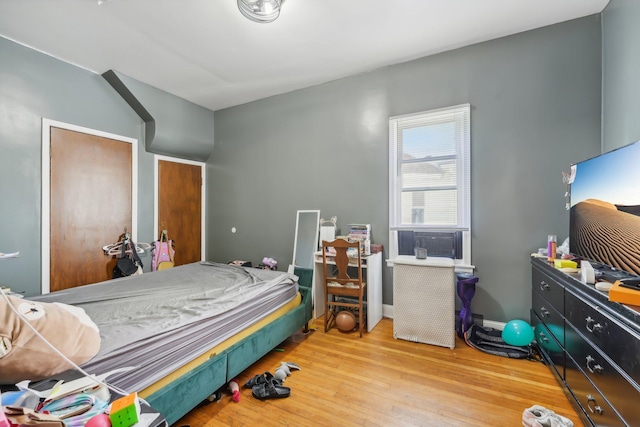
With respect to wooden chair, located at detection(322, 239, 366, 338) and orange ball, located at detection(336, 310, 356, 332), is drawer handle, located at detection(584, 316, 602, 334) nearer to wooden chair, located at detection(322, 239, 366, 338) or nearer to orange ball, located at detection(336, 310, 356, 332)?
wooden chair, located at detection(322, 239, 366, 338)

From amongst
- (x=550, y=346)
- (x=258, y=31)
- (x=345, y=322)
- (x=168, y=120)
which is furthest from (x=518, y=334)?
(x=168, y=120)

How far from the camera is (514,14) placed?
249 centimetres

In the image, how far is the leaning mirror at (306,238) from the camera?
3.79 meters

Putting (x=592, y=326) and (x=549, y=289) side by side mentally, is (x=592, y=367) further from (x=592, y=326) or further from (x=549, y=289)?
(x=549, y=289)

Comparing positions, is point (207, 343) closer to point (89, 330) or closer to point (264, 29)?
point (89, 330)

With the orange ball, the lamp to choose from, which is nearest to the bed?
the orange ball

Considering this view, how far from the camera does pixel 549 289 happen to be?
213cm

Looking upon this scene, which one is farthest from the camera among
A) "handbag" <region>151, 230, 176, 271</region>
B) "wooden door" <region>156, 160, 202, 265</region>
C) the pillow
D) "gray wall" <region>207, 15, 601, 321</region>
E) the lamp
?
"wooden door" <region>156, 160, 202, 265</region>

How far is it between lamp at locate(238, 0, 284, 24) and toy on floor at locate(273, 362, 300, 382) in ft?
9.53

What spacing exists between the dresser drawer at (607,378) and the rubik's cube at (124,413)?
1.90m

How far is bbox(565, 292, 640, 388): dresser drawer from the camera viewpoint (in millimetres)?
1161

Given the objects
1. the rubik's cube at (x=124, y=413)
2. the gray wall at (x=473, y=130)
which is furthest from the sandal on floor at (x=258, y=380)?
the gray wall at (x=473, y=130)

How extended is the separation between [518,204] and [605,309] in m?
1.65

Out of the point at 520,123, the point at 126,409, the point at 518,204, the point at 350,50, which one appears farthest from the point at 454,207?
the point at 126,409
